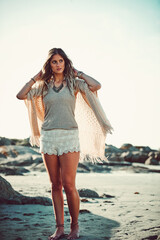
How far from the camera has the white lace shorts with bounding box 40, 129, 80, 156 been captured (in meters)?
3.29

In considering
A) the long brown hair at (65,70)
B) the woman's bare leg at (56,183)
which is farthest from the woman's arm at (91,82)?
the woman's bare leg at (56,183)

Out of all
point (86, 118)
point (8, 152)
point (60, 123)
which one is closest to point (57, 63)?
point (60, 123)

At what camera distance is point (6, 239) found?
9.95 ft

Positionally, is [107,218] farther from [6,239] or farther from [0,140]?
[0,140]

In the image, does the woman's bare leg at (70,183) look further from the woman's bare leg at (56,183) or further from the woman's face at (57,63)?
the woman's face at (57,63)

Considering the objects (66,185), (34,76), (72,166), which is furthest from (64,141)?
(34,76)

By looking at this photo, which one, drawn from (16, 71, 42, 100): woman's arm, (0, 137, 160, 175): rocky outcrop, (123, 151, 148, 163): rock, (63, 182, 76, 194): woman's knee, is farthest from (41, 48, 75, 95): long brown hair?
(123, 151, 148, 163): rock

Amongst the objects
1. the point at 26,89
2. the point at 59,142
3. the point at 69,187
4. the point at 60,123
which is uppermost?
the point at 26,89

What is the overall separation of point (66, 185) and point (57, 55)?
1.78 meters

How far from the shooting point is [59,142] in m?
3.30

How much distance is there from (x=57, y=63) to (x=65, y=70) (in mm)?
192

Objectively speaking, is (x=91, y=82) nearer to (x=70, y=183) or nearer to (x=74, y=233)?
(x=70, y=183)

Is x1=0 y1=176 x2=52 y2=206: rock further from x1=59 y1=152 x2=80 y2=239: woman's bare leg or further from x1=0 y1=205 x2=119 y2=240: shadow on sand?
x1=59 y1=152 x2=80 y2=239: woman's bare leg

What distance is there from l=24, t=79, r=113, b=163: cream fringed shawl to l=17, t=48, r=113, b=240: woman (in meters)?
0.02
